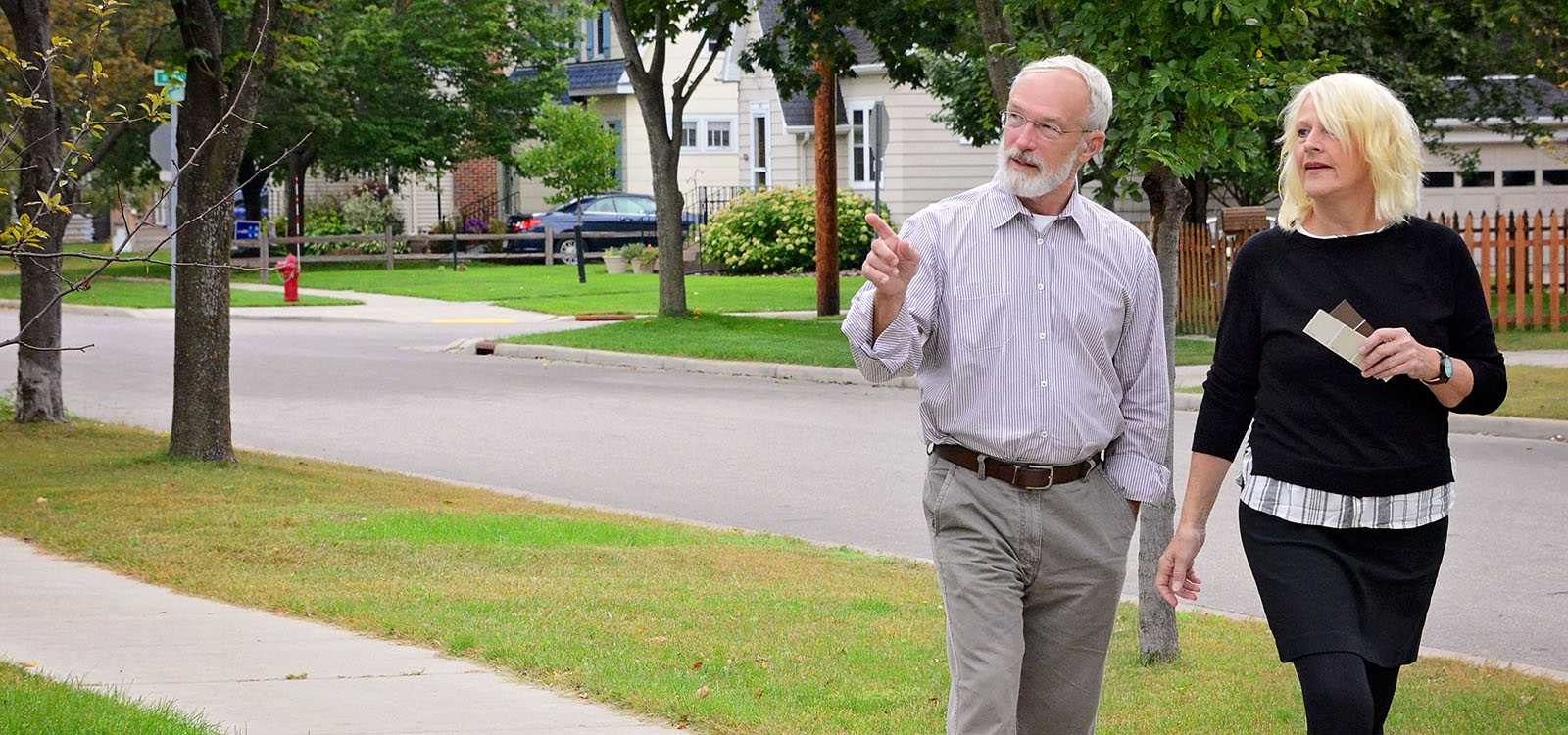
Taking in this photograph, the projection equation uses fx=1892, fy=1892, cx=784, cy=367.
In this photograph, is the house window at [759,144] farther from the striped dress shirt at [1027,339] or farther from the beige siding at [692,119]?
the striped dress shirt at [1027,339]

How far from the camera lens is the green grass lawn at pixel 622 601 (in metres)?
6.22

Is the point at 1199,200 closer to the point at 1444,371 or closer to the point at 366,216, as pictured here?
the point at 1444,371

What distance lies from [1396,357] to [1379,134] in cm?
52

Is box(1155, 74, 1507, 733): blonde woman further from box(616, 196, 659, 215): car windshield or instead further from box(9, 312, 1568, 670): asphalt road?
box(616, 196, 659, 215): car windshield

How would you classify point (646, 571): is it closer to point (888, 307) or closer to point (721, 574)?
point (721, 574)

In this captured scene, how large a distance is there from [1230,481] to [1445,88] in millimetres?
15955

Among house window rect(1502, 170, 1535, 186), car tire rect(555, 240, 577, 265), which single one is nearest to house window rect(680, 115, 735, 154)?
car tire rect(555, 240, 577, 265)

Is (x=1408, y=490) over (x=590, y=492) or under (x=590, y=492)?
over

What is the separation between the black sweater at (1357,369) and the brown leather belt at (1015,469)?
17.0 inches

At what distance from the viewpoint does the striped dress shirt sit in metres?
4.34

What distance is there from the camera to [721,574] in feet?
28.4

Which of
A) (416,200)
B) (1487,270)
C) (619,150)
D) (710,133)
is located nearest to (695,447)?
(1487,270)

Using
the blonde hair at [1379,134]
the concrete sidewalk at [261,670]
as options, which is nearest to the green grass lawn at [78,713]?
the concrete sidewalk at [261,670]

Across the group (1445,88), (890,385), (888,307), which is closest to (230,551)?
(888,307)
